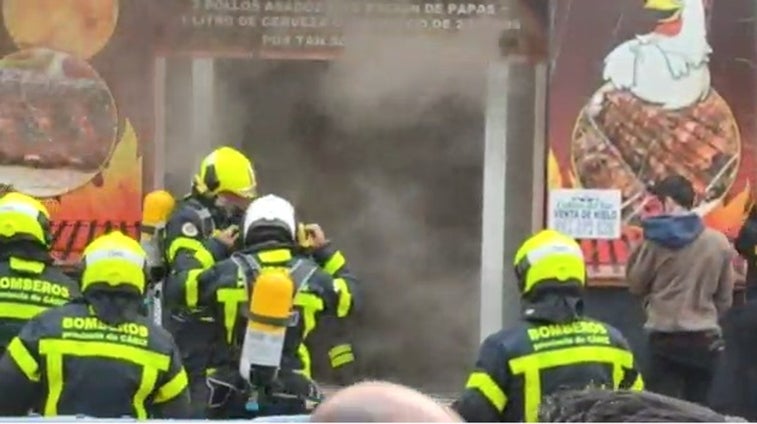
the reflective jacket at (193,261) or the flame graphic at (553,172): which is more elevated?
the flame graphic at (553,172)

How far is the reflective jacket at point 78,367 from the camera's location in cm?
572

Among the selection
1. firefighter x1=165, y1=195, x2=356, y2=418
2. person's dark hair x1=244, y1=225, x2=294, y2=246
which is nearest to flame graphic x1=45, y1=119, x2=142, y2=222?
firefighter x1=165, y1=195, x2=356, y2=418

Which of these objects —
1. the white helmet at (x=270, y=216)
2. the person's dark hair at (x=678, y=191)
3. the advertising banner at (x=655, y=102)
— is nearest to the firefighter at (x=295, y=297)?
the white helmet at (x=270, y=216)

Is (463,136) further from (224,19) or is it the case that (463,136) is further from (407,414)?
(407,414)

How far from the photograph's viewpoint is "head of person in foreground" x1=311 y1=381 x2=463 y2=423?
2461 millimetres

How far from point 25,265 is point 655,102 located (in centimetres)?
418

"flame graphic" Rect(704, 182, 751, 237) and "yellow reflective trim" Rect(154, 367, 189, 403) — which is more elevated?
"flame graphic" Rect(704, 182, 751, 237)

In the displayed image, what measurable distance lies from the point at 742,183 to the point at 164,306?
354 cm

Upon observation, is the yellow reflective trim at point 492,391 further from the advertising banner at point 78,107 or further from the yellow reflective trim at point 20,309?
the advertising banner at point 78,107

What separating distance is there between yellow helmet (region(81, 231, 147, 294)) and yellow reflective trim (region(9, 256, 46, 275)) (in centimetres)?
77

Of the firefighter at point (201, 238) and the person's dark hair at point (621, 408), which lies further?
the firefighter at point (201, 238)

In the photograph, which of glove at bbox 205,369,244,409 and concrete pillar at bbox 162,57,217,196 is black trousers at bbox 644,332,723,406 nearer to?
glove at bbox 205,369,244,409

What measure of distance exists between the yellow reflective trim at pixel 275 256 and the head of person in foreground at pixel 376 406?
4432mm

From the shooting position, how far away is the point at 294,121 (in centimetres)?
1008
